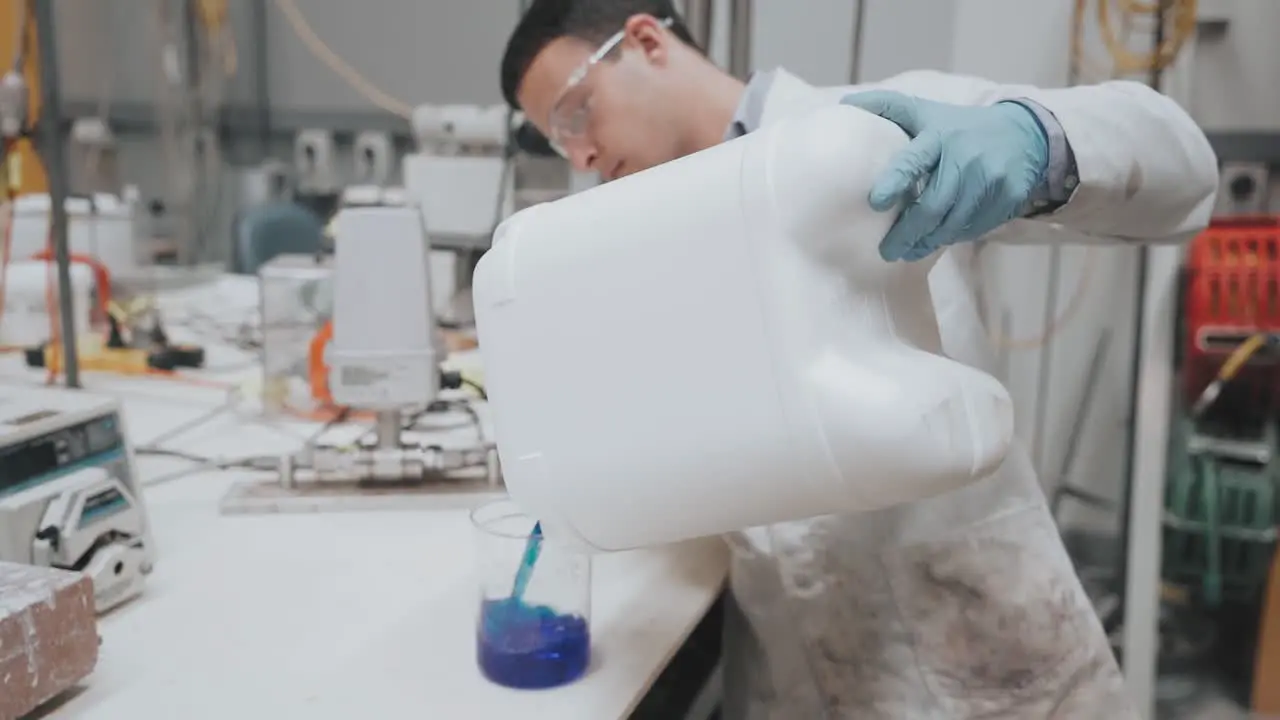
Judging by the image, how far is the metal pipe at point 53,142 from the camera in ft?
4.66

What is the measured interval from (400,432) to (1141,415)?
58.3 inches

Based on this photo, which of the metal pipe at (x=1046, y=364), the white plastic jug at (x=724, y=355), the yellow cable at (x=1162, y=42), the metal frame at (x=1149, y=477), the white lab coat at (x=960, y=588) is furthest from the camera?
the metal pipe at (x=1046, y=364)

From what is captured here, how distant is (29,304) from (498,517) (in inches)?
62.4

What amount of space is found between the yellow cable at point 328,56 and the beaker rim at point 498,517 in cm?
299

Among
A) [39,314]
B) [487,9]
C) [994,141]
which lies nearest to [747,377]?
[994,141]

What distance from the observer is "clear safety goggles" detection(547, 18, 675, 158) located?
4.86 feet

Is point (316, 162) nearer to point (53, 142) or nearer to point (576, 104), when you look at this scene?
point (53, 142)

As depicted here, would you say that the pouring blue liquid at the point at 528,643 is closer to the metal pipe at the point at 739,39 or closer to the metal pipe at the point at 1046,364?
the metal pipe at the point at 739,39

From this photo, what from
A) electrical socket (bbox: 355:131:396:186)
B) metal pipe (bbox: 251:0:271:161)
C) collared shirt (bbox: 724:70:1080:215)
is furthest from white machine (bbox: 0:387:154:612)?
metal pipe (bbox: 251:0:271:161)

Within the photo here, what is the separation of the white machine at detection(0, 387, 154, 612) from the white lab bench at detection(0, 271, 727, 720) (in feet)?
0.19

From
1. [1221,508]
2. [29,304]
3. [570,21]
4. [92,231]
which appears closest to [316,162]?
[92,231]

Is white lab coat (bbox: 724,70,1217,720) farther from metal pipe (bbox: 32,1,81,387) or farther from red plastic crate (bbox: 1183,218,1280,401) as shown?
red plastic crate (bbox: 1183,218,1280,401)

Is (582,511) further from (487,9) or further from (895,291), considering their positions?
(487,9)

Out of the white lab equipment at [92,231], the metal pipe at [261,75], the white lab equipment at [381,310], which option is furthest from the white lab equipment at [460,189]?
the metal pipe at [261,75]
